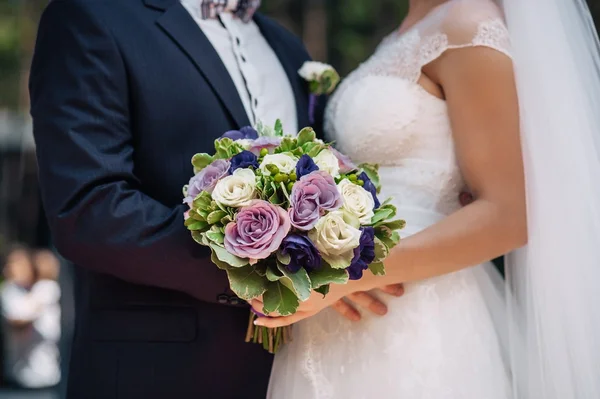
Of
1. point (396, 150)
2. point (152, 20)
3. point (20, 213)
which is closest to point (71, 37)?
point (152, 20)

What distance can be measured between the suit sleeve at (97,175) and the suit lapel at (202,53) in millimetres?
215

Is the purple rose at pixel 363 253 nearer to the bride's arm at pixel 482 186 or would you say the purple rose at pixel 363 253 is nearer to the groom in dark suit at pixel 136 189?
the bride's arm at pixel 482 186

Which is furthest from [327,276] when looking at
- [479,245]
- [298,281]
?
[479,245]

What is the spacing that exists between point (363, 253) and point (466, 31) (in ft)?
2.58

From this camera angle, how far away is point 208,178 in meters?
1.92

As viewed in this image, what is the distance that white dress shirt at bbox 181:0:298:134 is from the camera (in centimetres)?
249

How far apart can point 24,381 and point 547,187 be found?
574 centimetres

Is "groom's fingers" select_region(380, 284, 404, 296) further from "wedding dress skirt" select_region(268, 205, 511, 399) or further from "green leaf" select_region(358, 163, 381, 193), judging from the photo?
"green leaf" select_region(358, 163, 381, 193)

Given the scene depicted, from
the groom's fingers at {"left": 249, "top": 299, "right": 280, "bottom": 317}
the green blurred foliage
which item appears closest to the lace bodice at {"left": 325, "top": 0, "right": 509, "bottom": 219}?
the groom's fingers at {"left": 249, "top": 299, "right": 280, "bottom": 317}

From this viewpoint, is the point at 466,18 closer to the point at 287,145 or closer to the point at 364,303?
the point at 287,145

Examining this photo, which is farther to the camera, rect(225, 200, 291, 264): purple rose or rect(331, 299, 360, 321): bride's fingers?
rect(331, 299, 360, 321): bride's fingers

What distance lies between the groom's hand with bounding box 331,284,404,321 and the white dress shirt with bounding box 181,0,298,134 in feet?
2.03

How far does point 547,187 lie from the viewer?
216 centimetres

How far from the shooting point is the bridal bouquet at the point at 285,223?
5.79ft
